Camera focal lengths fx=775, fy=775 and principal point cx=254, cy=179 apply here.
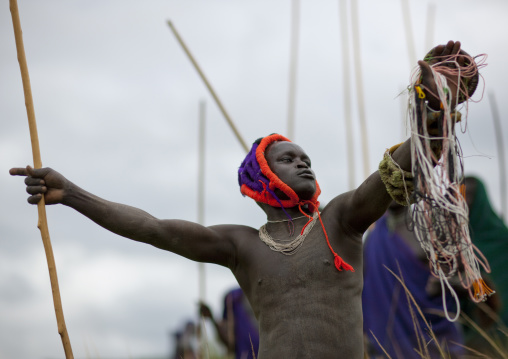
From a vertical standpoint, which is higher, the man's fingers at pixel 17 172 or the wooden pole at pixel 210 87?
the wooden pole at pixel 210 87

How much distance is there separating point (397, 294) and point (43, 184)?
3471 millimetres

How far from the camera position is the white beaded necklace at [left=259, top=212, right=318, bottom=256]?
3.63 meters

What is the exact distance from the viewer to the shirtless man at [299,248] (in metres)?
3.40

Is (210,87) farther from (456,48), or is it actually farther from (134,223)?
(456,48)

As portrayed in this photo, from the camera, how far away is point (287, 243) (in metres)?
3.67

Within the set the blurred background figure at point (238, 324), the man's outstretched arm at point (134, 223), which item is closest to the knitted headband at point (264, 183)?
the man's outstretched arm at point (134, 223)

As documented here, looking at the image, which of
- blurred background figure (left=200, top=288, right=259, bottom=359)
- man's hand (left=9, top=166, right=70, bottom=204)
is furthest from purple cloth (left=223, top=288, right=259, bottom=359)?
man's hand (left=9, top=166, right=70, bottom=204)

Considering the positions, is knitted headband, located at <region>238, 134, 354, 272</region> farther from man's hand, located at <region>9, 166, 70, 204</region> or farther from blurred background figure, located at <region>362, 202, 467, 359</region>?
blurred background figure, located at <region>362, 202, 467, 359</region>

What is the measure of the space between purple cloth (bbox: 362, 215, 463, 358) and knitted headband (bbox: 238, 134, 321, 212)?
7.51ft

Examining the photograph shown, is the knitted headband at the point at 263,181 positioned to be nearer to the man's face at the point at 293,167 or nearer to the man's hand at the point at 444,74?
the man's face at the point at 293,167

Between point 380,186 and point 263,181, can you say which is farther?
point 263,181

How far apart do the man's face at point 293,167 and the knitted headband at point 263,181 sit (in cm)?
3

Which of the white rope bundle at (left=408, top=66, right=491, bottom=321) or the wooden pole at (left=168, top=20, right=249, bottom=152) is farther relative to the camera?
the wooden pole at (left=168, top=20, right=249, bottom=152)

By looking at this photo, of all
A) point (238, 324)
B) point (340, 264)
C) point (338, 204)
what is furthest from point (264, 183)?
point (238, 324)
